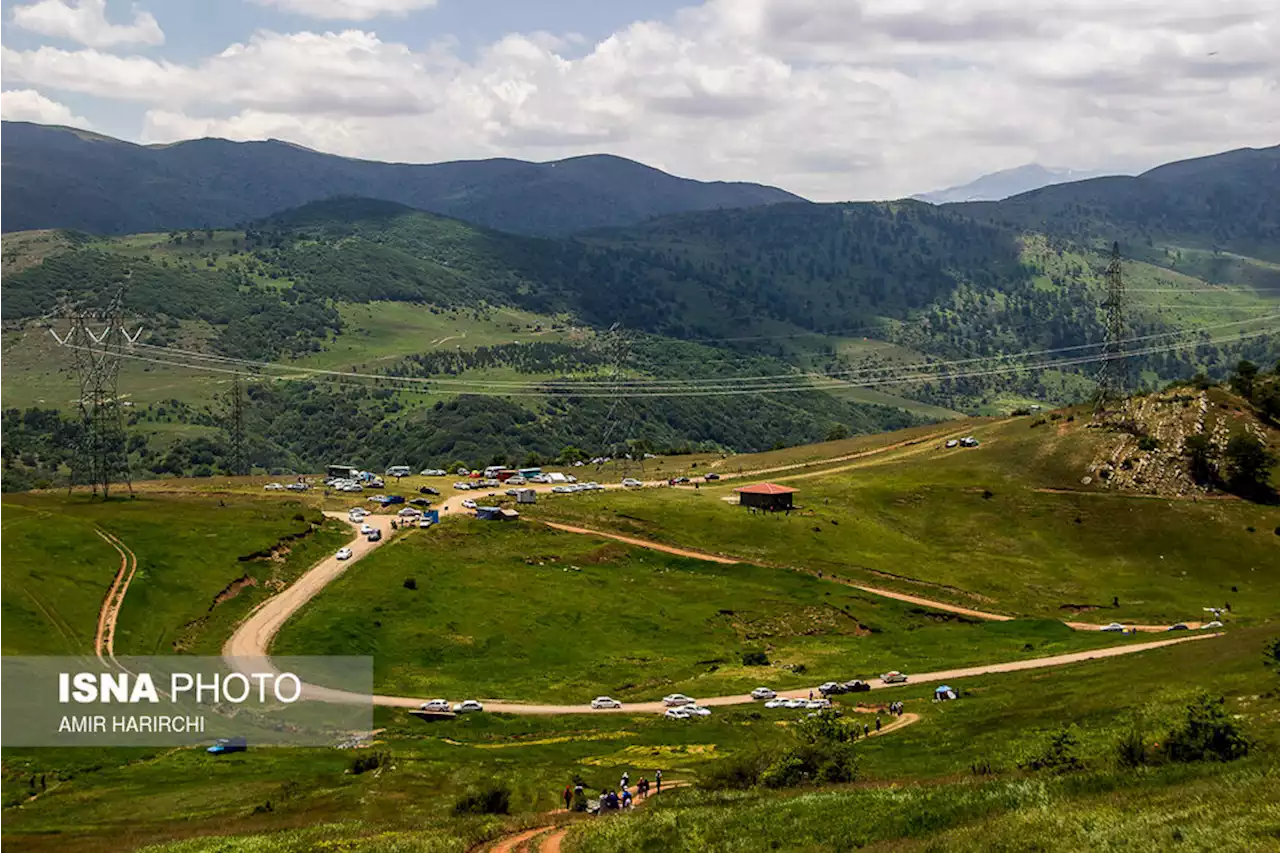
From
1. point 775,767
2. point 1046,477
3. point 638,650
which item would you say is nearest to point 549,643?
point 638,650

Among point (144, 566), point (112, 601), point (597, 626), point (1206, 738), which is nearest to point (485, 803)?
point (1206, 738)

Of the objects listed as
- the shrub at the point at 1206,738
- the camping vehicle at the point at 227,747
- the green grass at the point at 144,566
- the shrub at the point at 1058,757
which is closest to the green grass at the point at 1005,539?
the green grass at the point at 144,566

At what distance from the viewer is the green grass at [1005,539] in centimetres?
15312

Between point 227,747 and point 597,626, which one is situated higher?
point 227,747

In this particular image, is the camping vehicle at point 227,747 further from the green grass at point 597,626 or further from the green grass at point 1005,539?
the green grass at point 1005,539

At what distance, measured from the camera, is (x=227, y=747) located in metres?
82.1

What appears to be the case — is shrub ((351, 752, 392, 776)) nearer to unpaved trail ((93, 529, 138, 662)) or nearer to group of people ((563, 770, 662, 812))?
group of people ((563, 770, 662, 812))

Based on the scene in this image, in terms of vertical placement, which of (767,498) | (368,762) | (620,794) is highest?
(767,498)

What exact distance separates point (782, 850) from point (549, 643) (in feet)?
250

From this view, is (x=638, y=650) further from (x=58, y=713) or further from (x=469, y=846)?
(x=469, y=846)

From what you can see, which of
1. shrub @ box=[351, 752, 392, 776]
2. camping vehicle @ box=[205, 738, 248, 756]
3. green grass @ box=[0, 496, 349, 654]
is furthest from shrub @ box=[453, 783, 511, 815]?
green grass @ box=[0, 496, 349, 654]

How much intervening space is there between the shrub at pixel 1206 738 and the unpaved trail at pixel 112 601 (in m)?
88.7

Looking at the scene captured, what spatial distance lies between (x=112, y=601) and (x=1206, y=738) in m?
102

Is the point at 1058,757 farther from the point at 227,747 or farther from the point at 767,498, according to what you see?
the point at 767,498
